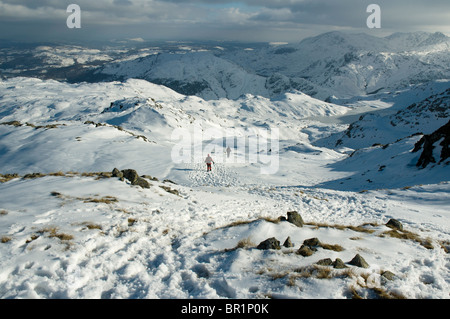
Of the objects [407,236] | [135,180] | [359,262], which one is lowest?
[407,236]

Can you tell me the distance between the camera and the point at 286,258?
8.20 meters

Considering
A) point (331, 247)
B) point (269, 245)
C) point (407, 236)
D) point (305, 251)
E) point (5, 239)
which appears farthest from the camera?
point (407, 236)

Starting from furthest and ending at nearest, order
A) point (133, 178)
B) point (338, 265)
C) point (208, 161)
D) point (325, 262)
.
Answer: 1. point (208, 161)
2. point (133, 178)
3. point (325, 262)
4. point (338, 265)

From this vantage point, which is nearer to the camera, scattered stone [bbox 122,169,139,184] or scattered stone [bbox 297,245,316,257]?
scattered stone [bbox 297,245,316,257]

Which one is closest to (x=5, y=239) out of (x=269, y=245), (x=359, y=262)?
(x=269, y=245)

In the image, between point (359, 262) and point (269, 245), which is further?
point (269, 245)

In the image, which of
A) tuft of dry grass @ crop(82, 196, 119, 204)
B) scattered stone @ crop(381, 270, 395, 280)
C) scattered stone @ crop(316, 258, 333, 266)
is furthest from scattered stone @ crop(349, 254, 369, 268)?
tuft of dry grass @ crop(82, 196, 119, 204)

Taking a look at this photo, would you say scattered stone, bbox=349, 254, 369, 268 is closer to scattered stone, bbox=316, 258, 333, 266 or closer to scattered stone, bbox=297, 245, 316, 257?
scattered stone, bbox=316, 258, 333, 266

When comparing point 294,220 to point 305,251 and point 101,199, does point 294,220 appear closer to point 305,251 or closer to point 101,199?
point 305,251
